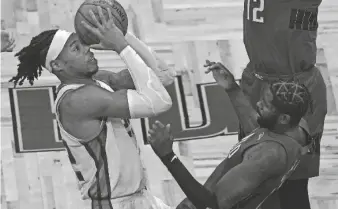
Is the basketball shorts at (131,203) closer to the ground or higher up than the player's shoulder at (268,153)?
closer to the ground

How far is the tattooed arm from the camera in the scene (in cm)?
607

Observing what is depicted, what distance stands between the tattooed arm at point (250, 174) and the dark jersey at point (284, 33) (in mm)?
1246

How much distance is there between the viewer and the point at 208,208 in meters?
6.16

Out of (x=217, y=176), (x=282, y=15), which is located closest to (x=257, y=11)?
(x=282, y=15)

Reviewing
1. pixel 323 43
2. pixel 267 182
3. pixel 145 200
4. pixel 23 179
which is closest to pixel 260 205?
pixel 267 182

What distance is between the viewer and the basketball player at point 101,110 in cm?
591

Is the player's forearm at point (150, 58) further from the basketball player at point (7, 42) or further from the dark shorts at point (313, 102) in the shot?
the basketball player at point (7, 42)

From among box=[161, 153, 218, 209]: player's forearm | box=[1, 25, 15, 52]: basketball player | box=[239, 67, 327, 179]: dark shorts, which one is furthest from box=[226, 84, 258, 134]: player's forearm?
box=[1, 25, 15, 52]: basketball player

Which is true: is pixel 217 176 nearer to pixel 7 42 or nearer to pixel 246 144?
pixel 246 144

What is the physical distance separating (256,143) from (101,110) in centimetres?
89

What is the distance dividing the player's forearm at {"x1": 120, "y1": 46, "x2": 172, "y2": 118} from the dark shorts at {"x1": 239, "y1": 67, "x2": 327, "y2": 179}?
157 cm

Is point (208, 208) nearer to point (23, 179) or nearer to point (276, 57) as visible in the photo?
point (276, 57)

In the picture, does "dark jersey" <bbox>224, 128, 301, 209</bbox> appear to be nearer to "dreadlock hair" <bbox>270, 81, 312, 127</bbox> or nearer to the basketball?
→ "dreadlock hair" <bbox>270, 81, 312, 127</bbox>

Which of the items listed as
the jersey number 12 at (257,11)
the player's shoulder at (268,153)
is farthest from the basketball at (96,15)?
the jersey number 12 at (257,11)
